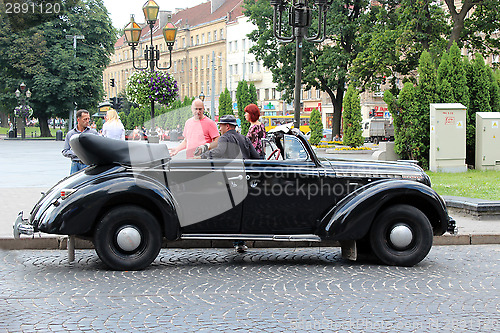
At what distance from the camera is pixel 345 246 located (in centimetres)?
889

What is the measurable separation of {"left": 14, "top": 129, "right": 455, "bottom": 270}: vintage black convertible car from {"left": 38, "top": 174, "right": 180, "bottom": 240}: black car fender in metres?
0.01

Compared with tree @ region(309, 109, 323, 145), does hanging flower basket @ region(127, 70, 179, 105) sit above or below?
above

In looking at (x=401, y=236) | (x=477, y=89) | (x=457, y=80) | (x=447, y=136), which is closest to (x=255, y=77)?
(x=477, y=89)

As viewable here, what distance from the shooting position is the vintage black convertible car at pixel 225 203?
26.5ft

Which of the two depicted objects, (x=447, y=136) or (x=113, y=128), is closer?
(x=113, y=128)

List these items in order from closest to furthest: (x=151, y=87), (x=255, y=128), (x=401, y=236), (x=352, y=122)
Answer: (x=401, y=236) → (x=255, y=128) → (x=151, y=87) → (x=352, y=122)

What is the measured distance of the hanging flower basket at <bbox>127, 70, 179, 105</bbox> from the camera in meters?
21.9

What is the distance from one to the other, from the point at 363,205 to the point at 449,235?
2.58m

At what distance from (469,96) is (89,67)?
5099 centimetres

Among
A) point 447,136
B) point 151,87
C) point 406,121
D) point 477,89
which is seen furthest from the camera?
point 477,89

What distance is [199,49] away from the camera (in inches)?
4646

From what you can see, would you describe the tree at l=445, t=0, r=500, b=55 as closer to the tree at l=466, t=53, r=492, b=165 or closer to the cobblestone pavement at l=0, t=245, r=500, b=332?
the tree at l=466, t=53, r=492, b=165

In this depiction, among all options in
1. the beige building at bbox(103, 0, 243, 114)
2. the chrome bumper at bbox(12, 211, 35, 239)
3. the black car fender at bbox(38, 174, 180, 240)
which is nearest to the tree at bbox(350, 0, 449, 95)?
the black car fender at bbox(38, 174, 180, 240)

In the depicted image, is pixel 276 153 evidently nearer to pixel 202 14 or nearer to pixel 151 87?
pixel 151 87
